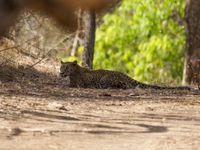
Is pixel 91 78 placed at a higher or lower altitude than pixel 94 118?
higher

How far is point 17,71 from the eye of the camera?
10.5m

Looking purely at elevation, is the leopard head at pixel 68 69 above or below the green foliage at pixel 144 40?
below

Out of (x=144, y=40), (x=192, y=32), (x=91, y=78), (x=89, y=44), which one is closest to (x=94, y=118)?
(x=91, y=78)

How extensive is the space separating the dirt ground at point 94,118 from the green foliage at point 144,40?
8383mm

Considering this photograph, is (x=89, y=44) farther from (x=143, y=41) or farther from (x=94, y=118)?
(x=94, y=118)

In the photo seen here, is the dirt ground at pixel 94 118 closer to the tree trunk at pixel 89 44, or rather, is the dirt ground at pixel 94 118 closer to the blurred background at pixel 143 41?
the tree trunk at pixel 89 44

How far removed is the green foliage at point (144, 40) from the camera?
57.4ft

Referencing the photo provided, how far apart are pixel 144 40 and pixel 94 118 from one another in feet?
43.7

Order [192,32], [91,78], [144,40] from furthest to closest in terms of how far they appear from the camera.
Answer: [144,40] < [192,32] < [91,78]

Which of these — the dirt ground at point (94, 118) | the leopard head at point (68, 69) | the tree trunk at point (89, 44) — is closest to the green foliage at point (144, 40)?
the tree trunk at point (89, 44)

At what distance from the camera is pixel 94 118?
19.3ft

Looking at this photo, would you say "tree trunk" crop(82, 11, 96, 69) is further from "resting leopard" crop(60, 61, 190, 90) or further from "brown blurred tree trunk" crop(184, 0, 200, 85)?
"resting leopard" crop(60, 61, 190, 90)

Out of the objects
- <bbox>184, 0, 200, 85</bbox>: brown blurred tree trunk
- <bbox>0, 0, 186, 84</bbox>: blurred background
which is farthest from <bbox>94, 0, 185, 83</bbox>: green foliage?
<bbox>184, 0, 200, 85</bbox>: brown blurred tree trunk

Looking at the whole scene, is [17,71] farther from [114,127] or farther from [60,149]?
[60,149]
